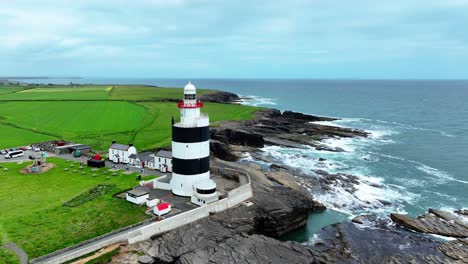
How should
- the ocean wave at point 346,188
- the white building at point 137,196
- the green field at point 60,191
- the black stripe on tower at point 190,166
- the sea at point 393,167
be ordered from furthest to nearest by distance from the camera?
the ocean wave at point 346,188 → the sea at point 393,167 → the black stripe on tower at point 190,166 → the white building at point 137,196 → the green field at point 60,191

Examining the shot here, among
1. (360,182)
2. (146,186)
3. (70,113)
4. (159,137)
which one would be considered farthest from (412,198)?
(70,113)

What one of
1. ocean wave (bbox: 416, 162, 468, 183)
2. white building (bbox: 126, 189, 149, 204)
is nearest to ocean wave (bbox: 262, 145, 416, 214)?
ocean wave (bbox: 416, 162, 468, 183)

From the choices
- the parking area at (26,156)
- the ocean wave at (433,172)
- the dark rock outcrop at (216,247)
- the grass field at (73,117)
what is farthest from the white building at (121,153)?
the ocean wave at (433,172)

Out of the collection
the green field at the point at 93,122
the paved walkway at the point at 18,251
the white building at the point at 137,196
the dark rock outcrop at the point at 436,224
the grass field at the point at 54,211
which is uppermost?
the white building at the point at 137,196

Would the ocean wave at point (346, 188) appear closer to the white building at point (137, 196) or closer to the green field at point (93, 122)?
the white building at point (137, 196)

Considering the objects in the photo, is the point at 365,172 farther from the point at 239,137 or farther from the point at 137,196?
the point at 137,196

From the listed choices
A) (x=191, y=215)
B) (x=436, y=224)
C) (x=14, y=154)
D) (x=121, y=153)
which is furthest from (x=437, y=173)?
(x=14, y=154)
